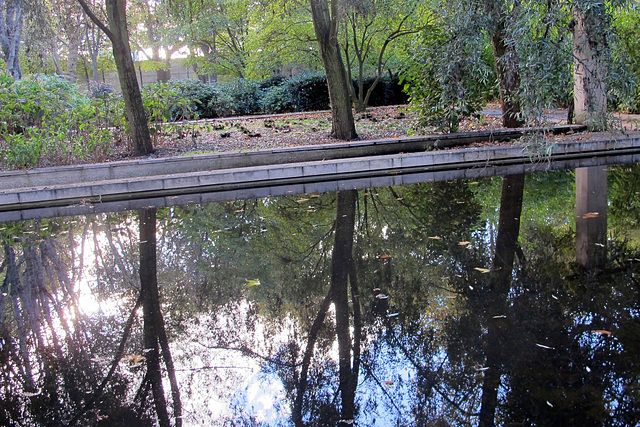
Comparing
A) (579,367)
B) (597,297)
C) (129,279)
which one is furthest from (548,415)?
(129,279)

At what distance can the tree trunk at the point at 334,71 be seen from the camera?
40.6 ft

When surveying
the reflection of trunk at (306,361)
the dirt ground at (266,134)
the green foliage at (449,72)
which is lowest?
the reflection of trunk at (306,361)

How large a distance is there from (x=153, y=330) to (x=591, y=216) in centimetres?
503

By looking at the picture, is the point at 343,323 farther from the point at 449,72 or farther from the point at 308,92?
the point at 308,92

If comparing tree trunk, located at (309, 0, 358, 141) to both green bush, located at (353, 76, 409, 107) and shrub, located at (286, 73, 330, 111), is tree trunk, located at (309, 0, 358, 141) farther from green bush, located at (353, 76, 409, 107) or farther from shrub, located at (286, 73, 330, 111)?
green bush, located at (353, 76, 409, 107)

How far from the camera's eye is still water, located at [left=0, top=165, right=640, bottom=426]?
10.4ft

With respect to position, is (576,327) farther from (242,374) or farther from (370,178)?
(370,178)

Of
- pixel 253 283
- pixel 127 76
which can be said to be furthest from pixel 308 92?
pixel 253 283

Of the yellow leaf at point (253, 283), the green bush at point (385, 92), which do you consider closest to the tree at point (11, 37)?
the green bush at point (385, 92)

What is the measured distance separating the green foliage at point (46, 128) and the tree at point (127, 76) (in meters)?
0.61

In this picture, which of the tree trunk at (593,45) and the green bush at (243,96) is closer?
the tree trunk at (593,45)

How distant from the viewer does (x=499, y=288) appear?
180 inches

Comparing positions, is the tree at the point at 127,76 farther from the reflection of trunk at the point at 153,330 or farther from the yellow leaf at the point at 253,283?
the yellow leaf at the point at 253,283

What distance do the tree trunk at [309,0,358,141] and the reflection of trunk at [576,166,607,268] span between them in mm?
5159
